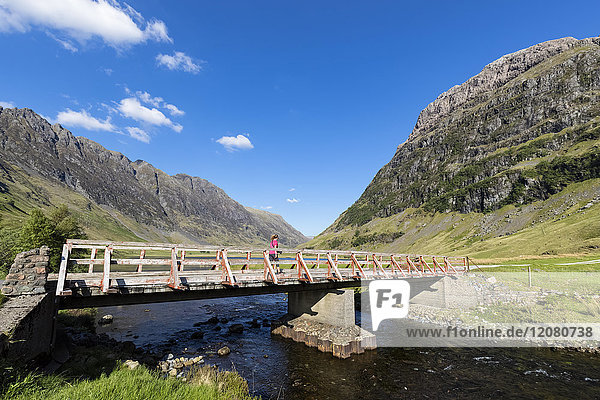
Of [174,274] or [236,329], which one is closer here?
[174,274]

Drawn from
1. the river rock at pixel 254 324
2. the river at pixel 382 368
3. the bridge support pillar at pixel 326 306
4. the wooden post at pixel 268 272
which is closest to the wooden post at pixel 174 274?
the wooden post at pixel 268 272

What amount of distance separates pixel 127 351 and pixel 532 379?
79.7 feet

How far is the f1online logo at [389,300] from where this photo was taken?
28.8m

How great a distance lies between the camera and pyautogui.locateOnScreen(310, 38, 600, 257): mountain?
265 ft

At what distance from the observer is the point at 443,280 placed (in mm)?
30656

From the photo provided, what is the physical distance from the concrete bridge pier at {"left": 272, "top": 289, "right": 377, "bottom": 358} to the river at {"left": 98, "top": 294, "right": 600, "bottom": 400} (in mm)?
713

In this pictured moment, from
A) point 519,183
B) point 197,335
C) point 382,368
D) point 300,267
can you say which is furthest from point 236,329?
point 519,183

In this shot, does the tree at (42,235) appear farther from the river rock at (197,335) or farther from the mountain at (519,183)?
the mountain at (519,183)

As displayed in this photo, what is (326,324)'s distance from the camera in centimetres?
2219

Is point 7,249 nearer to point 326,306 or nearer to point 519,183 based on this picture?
point 326,306

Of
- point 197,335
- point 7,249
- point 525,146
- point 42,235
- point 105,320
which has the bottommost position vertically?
point 197,335

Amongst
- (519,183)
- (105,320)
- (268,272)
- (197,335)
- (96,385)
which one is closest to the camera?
(96,385)

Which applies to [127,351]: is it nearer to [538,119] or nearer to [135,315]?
[135,315]

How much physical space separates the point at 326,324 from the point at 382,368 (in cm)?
583
